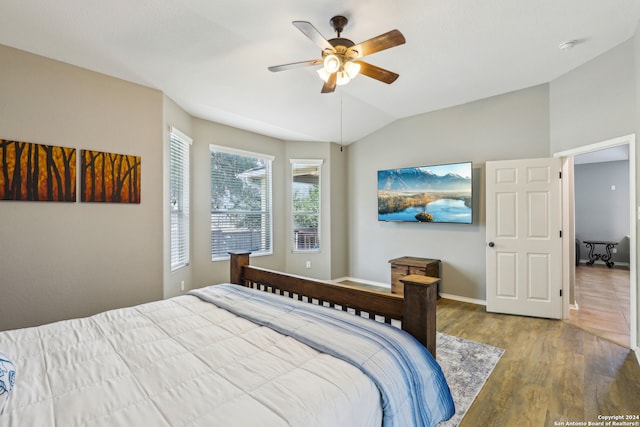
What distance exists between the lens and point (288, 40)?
269 centimetres

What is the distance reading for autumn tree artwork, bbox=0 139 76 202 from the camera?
2.32 m

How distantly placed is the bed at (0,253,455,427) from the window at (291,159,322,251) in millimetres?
3355

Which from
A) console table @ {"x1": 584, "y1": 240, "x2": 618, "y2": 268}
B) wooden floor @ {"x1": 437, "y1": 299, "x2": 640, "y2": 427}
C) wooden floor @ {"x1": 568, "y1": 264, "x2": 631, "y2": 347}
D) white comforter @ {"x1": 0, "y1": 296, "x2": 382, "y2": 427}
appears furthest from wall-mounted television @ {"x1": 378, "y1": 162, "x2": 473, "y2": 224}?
console table @ {"x1": 584, "y1": 240, "x2": 618, "y2": 268}

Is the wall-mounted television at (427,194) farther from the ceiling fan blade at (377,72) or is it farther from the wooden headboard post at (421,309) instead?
the wooden headboard post at (421,309)

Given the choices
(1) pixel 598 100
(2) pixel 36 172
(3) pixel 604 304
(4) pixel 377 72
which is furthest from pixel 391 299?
(3) pixel 604 304

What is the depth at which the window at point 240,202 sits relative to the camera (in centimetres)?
432

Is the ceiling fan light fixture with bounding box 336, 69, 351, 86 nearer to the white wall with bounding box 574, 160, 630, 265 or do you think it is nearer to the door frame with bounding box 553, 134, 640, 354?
the door frame with bounding box 553, 134, 640, 354

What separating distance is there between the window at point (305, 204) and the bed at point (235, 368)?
132 inches

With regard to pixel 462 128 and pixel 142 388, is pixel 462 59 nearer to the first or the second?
pixel 462 128

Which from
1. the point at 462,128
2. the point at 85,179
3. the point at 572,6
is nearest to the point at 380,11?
the point at 572,6

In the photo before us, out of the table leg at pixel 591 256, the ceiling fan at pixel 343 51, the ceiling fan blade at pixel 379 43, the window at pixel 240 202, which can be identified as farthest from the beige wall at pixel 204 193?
the table leg at pixel 591 256

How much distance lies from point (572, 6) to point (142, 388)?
366 centimetres

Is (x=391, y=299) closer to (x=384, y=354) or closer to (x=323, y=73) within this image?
(x=384, y=354)

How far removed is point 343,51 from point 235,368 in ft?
6.98
